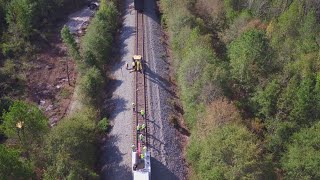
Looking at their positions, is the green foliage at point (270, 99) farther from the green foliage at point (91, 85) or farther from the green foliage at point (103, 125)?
the green foliage at point (91, 85)

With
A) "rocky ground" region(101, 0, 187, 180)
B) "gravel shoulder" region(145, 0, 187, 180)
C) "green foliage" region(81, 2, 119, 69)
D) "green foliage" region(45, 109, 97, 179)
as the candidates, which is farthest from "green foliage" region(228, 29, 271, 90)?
"green foliage" region(45, 109, 97, 179)

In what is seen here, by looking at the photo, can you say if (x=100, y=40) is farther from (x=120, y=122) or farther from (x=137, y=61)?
(x=120, y=122)

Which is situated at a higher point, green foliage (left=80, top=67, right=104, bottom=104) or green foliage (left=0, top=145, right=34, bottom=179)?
green foliage (left=80, top=67, right=104, bottom=104)

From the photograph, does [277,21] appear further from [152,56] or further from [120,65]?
[120,65]

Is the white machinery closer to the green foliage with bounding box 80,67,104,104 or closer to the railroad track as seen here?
the railroad track

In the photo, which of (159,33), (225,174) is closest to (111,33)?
(159,33)

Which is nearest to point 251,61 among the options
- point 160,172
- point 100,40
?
point 160,172
